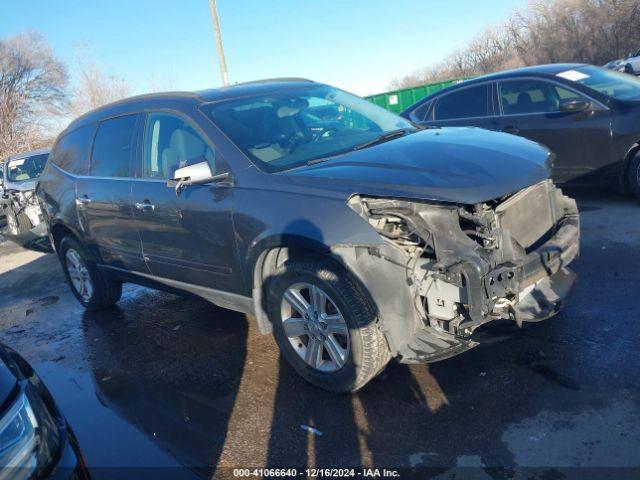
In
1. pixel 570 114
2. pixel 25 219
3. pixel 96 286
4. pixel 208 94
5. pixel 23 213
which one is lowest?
pixel 96 286

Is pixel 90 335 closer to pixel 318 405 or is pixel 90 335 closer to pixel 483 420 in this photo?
pixel 318 405

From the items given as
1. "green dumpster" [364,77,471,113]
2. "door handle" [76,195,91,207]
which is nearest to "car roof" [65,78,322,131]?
"door handle" [76,195,91,207]

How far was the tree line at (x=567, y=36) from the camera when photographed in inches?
1248

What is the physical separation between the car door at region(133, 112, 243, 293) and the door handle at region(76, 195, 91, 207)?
3.04ft

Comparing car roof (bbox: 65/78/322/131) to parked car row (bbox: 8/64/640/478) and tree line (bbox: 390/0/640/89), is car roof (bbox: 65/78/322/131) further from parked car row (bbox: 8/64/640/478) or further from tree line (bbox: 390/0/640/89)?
tree line (bbox: 390/0/640/89)

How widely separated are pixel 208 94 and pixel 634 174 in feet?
15.5

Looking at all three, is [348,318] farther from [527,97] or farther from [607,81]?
[607,81]

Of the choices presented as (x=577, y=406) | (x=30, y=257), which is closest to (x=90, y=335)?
(x=577, y=406)

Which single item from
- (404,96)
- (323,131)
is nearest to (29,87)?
(404,96)

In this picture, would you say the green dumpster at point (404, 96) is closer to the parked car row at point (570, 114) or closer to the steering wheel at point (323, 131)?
the parked car row at point (570, 114)

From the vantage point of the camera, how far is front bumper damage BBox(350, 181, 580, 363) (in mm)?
2811

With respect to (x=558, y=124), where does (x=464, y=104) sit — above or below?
above

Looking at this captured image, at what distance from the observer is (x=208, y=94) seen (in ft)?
13.7

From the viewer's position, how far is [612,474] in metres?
2.37
